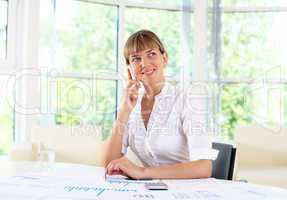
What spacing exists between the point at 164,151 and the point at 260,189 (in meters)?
0.62

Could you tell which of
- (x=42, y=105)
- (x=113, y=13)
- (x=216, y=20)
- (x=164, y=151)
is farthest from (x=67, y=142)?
(x=216, y=20)

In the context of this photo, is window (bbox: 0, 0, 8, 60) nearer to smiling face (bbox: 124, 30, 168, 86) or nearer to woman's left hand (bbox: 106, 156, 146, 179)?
smiling face (bbox: 124, 30, 168, 86)

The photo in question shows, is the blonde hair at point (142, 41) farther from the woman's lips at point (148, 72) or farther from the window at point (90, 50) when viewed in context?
the window at point (90, 50)

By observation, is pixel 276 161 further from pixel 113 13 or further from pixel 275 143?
pixel 113 13

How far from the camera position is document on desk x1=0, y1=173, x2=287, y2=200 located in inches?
49.6

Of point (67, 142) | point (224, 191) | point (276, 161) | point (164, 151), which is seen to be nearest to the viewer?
point (224, 191)

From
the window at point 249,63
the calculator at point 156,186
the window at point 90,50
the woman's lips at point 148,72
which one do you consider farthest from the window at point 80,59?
the calculator at point 156,186

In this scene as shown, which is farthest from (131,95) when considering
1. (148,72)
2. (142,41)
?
(142,41)

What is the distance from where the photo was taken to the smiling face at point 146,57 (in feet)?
6.86

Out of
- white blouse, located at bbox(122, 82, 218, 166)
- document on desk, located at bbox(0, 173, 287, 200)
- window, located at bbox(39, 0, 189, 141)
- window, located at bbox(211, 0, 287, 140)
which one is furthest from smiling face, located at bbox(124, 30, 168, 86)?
window, located at bbox(211, 0, 287, 140)

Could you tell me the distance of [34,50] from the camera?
3816mm

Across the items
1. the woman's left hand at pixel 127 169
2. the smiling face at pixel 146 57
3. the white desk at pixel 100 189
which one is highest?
the smiling face at pixel 146 57

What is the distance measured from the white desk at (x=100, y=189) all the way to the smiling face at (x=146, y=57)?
64cm

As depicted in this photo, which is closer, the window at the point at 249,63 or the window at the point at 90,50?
the window at the point at 90,50
